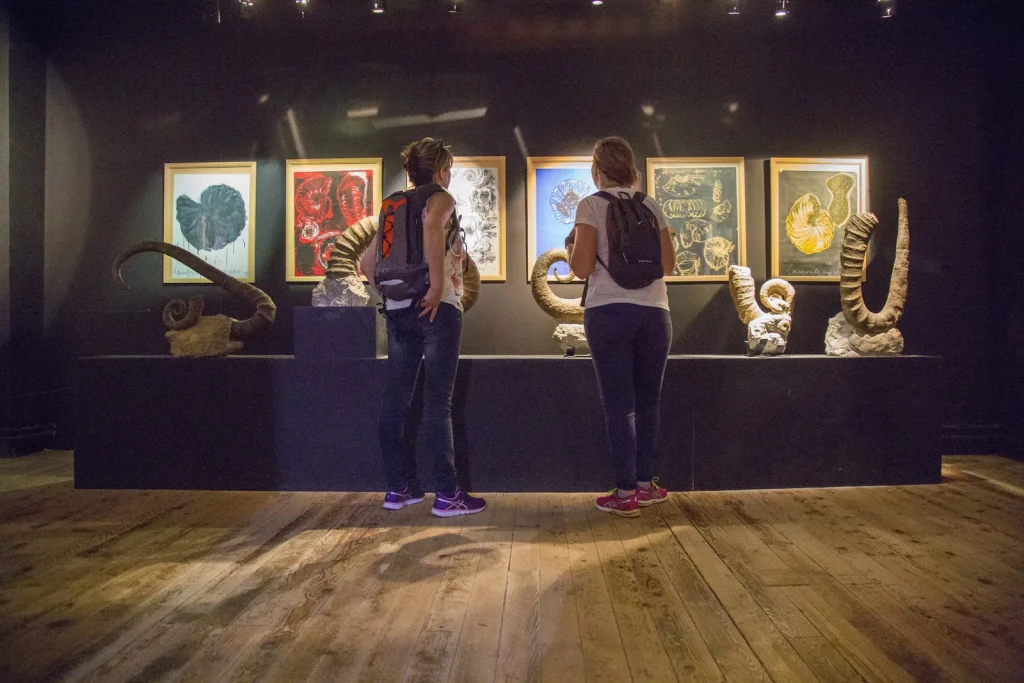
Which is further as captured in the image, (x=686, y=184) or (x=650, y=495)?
(x=686, y=184)

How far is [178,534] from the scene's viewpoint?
9.66 ft

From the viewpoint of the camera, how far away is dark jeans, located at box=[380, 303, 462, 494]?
3.14 metres

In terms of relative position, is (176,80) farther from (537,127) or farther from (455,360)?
(455,360)

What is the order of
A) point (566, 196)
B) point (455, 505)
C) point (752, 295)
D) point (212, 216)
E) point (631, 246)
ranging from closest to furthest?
point (631, 246)
point (455, 505)
point (752, 295)
point (566, 196)
point (212, 216)

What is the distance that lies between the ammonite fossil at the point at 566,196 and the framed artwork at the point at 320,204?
4.04 feet

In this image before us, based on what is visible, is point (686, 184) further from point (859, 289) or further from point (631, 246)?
point (631, 246)

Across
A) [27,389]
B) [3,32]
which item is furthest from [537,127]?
[27,389]

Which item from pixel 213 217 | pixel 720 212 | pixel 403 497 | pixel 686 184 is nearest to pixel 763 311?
pixel 720 212

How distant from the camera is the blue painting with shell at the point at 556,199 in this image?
4.69 m

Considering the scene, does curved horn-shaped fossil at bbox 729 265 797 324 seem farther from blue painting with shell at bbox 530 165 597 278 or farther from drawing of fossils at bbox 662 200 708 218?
blue painting with shell at bbox 530 165 597 278

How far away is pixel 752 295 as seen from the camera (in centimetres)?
423

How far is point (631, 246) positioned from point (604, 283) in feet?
Answer: 0.67

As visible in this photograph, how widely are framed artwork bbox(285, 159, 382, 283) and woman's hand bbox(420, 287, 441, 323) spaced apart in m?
1.88

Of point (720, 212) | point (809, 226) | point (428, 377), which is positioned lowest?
point (428, 377)
